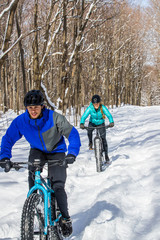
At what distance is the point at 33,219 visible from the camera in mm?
2309

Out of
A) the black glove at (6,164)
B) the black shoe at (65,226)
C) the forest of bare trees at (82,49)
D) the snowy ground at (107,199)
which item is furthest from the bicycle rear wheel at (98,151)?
the forest of bare trees at (82,49)

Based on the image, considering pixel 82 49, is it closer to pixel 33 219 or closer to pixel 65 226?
pixel 65 226

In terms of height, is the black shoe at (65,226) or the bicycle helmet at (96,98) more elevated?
the bicycle helmet at (96,98)

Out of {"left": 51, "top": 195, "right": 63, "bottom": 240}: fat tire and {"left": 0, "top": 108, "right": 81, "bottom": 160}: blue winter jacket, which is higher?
{"left": 0, "top": 108, "right": 81, "bottom": 160}: blue winter jacket

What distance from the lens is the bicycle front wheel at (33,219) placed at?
2.24 meters

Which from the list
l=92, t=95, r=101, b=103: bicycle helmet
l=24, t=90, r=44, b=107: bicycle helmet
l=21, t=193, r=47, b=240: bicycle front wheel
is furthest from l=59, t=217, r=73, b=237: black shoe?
l=92, t=95, r=101, b=103: bicycle helmet

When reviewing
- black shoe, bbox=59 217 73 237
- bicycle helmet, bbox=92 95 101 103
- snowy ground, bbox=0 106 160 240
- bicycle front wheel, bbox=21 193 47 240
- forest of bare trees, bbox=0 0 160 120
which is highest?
forest of bare trees, bbox=0 0 160 120

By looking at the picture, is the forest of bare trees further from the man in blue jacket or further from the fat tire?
the fat tire

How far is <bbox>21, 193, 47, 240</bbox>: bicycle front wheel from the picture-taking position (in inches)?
88.1

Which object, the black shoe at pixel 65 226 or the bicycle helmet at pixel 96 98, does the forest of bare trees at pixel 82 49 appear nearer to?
the bicycle helmet at pixel 96 98

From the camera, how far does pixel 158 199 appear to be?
4.09 m

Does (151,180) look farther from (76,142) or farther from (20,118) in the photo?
(20,118)

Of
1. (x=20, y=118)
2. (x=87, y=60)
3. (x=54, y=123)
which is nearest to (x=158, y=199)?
(x=54, y=123)

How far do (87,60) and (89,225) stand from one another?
30058 mm
